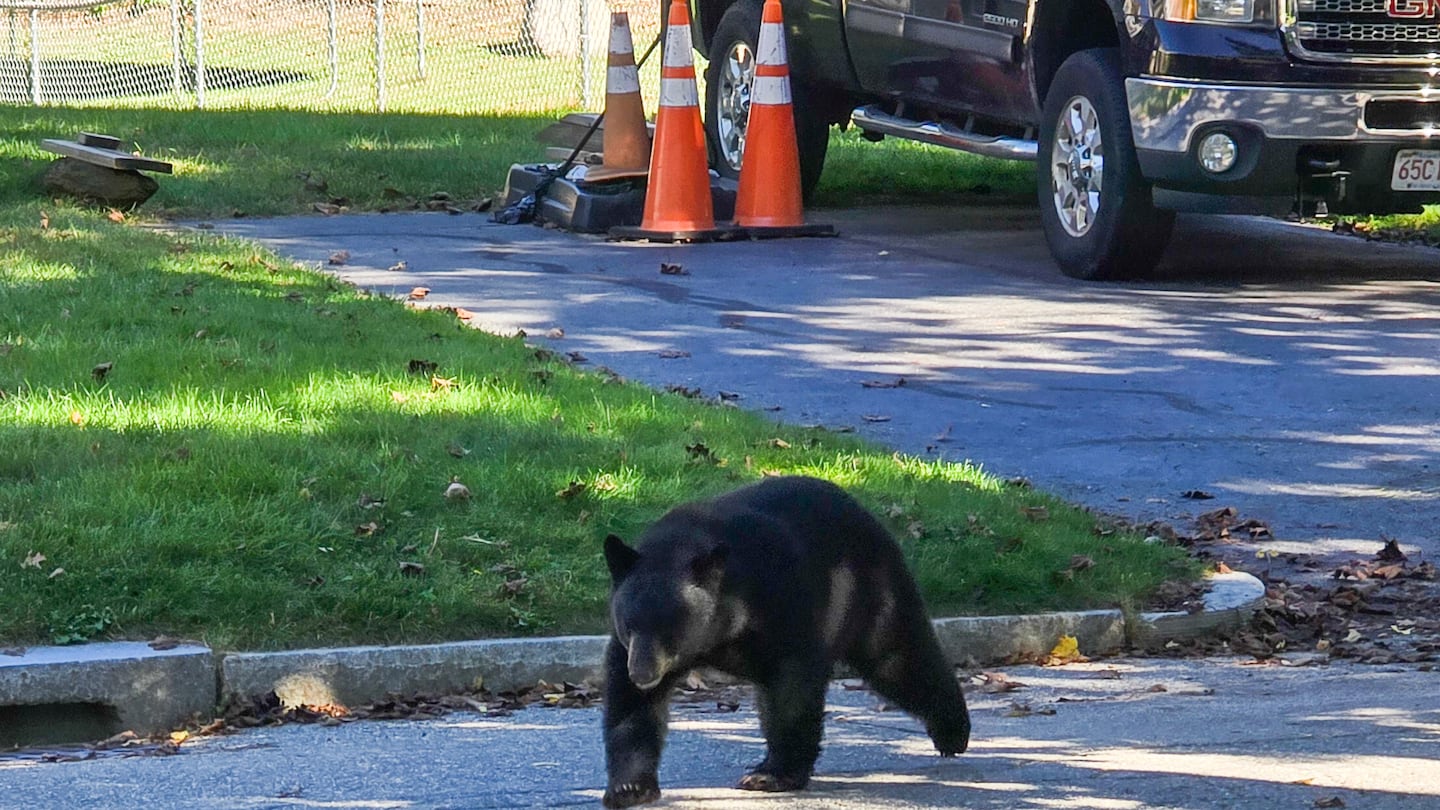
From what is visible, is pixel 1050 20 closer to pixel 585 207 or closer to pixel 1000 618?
pixel 585 207

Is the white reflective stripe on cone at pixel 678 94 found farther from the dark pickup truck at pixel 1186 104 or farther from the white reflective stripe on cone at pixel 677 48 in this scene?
the dark pickup truck at pixel 1186 104

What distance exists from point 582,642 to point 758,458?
155cm

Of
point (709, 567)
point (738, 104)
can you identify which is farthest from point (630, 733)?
point (738, 104)

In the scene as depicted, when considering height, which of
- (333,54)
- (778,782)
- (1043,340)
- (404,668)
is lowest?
(404,668)

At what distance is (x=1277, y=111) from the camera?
960cm

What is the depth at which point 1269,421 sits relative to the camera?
7980 millimetres

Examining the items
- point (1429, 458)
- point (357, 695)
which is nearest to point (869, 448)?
point (1429, 458)

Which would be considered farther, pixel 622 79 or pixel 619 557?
pixel 622 79

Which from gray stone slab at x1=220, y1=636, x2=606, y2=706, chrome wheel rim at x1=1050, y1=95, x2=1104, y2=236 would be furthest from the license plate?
gray stone slab at x1=220, y1=636, x2=606, y2=706

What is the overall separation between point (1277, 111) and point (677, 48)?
141 inches

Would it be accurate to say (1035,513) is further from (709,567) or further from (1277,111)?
(1277,111)

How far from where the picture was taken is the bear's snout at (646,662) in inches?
150

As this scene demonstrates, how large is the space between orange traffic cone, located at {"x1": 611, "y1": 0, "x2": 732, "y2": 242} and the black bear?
7.36 m

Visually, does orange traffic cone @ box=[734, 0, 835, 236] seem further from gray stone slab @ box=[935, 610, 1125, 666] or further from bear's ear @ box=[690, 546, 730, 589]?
bear's ear @ box=[690, 546, 730, 589]
